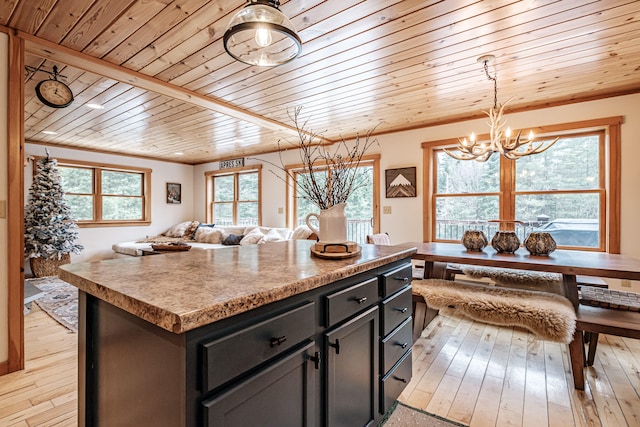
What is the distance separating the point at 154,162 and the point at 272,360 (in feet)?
23.0

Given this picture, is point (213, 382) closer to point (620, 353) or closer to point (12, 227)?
point (12, 227)

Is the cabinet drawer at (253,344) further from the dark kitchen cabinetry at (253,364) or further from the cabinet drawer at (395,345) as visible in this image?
the cabinet drawer at (395,345)

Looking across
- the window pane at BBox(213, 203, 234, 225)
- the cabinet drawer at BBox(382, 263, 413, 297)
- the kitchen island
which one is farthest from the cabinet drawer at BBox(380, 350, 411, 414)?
the window pane at BBox(213, 203, 234, 225)

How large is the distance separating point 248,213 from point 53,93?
13.5 feet

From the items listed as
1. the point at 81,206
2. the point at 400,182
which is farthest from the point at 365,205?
the point at 81,206

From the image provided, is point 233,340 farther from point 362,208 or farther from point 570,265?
point 362,208

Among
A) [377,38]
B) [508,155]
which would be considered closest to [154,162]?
[377,38]

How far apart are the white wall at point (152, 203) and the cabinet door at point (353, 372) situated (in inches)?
246

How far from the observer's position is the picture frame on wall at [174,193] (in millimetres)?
7014

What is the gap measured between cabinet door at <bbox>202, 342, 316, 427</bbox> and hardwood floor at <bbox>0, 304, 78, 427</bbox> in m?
1.47

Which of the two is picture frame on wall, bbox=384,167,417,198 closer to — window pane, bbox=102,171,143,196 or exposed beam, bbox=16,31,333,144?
exposed beam, bbox=16,31,333,144

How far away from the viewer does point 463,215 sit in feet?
13.7

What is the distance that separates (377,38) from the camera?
83.7 inches

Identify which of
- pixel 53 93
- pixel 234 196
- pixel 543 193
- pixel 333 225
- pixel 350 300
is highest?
pixel 53 93
